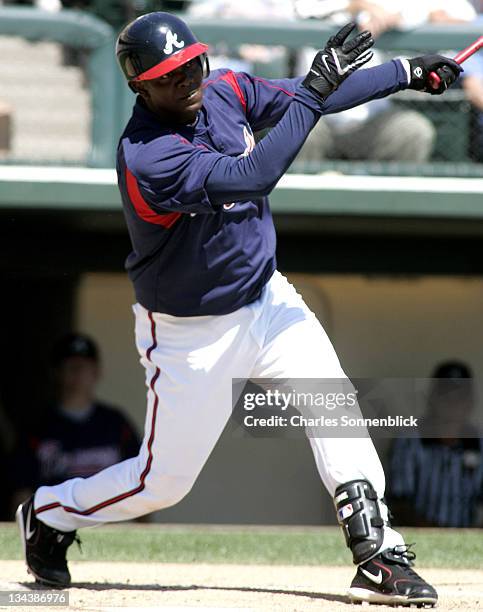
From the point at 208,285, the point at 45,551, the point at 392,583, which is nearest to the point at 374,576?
the point at 392,583

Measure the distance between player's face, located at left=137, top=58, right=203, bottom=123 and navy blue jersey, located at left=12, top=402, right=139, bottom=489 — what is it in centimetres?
395

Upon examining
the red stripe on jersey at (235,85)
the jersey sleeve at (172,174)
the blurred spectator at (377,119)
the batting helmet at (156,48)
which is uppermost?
the batting helmet at (156,48)

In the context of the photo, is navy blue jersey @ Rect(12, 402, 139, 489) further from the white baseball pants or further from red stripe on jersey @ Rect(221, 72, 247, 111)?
red stripe on jersey @ Rect(221, 72, 247, 111)

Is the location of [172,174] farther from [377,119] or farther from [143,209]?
[377,119]

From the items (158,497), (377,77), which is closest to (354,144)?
(377,77)

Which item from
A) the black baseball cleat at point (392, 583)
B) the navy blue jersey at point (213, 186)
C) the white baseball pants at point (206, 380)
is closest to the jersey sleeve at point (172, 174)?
the navy blue jersey at point (213, 186)

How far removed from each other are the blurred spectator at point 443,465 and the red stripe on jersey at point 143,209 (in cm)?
386

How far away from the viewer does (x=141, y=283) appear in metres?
3.91

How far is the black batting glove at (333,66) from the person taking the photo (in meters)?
3.51

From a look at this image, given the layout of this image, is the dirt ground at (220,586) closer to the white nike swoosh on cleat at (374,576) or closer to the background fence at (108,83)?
the white nike swoosh on cleat at (374,576)

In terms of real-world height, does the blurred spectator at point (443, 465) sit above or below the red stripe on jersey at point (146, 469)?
below

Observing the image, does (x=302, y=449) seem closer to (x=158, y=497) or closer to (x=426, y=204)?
(x=426, y=204)

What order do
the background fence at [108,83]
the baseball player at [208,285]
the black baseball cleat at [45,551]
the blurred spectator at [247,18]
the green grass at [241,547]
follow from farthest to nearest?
the blurred spectator at [247,18], the background fence at [108,83], the green grass at [241,547], the black baseball cleat at [45,551], the baseball player at [208,285]

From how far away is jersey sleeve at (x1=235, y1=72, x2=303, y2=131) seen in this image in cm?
401
